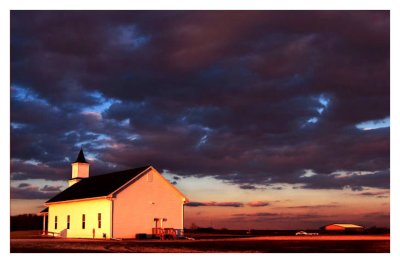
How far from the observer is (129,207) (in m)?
44.0

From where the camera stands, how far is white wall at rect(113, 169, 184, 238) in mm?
43562

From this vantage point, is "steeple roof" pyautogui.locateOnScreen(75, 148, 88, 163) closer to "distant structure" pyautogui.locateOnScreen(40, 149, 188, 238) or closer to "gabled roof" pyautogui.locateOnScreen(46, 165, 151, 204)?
"gabled roof" pyautogui.locateOnScreen(46, 165, 151, 204)

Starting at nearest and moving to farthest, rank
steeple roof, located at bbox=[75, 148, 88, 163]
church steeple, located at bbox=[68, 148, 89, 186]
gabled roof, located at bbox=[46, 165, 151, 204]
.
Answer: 1. gabled roof, located at bbox=[46, 165, 151, 204]
2. church steeple, located at bbox=[68, 148, 89, 186]
3. steeple roof, located at bbox=[75, 148, 88, 163]

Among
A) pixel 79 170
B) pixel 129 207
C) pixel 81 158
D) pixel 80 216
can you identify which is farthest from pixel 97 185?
pixel 81 158

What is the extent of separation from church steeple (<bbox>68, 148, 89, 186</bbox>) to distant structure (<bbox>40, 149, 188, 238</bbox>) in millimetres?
8561

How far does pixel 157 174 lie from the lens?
45.6 m

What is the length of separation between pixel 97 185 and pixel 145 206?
604cm

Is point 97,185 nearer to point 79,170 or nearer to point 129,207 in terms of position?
point 129,207

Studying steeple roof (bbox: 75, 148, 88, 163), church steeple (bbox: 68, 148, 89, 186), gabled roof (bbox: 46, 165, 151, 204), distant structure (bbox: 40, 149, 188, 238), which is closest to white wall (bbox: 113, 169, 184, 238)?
distant structure (bbox: 40, 149, 188, 238)

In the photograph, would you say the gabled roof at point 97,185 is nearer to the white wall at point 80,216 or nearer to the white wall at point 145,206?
the white wall at point 80,216
